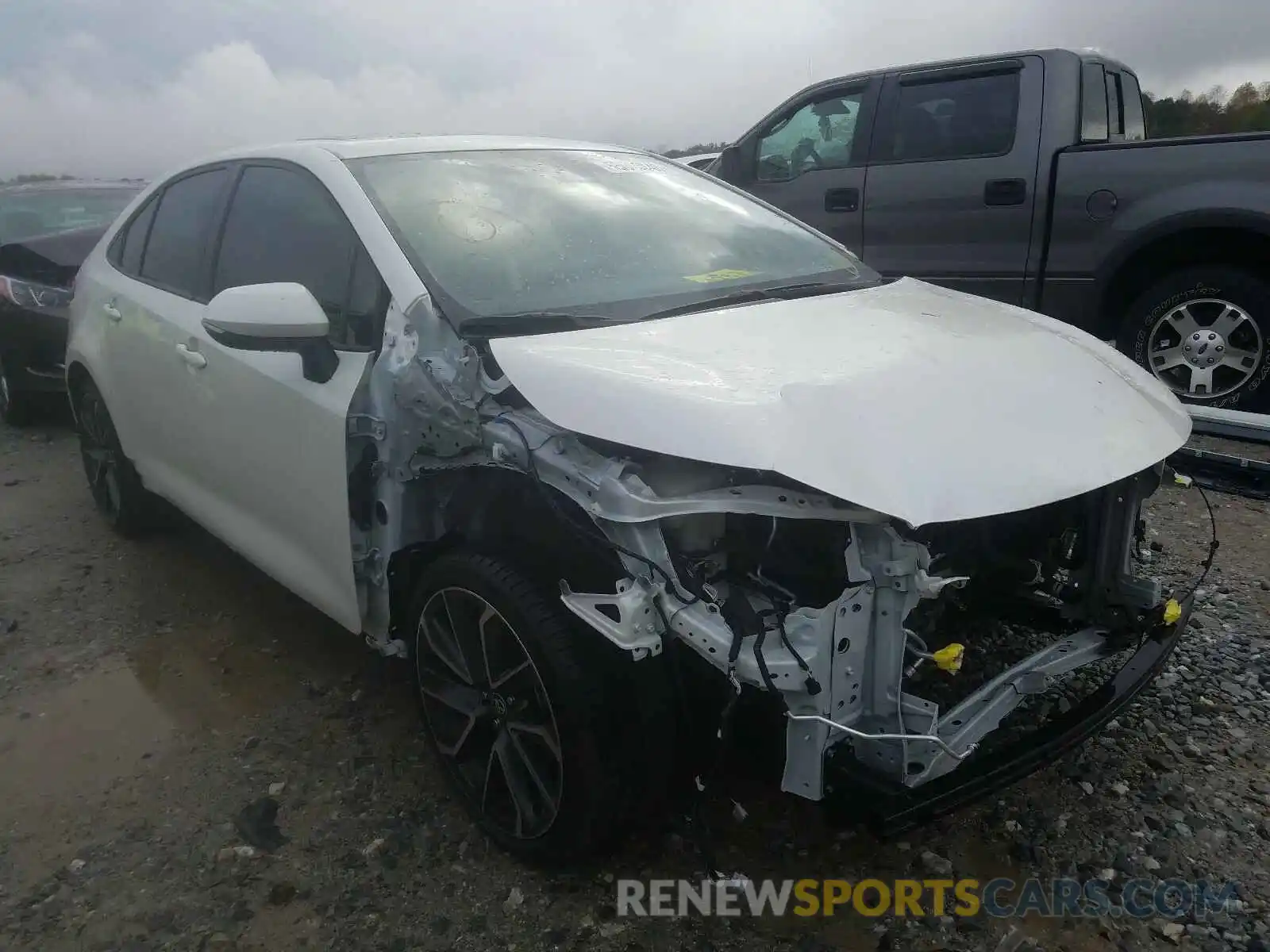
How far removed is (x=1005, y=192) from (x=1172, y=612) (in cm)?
383

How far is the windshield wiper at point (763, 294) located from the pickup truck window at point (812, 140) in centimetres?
357

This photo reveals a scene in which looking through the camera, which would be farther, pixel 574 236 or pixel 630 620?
pixel 574 236

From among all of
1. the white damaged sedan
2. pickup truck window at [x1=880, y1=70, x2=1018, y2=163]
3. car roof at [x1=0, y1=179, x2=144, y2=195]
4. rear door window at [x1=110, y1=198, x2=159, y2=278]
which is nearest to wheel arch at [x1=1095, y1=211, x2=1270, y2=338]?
pickup truck window at [x1=880, y1=70, x2=1018, y2=163]

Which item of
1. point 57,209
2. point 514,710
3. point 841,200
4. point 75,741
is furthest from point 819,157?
point 57,209

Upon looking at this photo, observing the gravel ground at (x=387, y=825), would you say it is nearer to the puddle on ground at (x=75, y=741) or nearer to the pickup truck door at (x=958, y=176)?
the puddle on ground at (x=75, y=741)

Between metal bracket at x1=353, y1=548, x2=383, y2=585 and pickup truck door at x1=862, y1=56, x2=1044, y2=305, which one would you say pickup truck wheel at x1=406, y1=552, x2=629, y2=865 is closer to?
metal bracket at x1=353, y1=548, x2=383, y2=585

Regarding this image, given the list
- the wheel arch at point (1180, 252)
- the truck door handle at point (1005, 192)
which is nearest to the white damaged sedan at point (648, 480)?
the wheel arch at point (1180, 252)

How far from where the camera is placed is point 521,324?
7.75ft

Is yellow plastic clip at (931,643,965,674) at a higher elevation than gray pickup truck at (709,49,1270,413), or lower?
lower

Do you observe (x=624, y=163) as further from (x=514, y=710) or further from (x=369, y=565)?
(x=514, y=710)

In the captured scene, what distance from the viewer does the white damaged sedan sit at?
1.89 m

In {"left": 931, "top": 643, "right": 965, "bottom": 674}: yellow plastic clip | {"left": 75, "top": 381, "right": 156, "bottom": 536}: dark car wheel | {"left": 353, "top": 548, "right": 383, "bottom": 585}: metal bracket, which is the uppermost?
{"left": 931, "top": 643, "right": 965, "bottom": 674}: yellow plastic clip

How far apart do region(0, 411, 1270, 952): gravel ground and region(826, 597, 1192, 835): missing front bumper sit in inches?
14.9

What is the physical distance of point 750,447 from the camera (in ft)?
6.02
